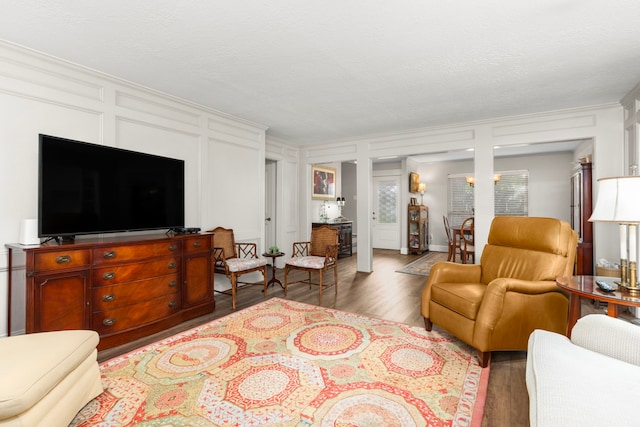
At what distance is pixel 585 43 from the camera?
251 cm

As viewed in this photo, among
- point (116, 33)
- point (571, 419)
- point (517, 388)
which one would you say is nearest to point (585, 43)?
point (517, 388)

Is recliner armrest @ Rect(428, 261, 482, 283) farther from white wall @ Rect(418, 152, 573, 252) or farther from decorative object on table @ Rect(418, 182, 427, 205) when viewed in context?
decorative object on table @ Rect(418, 182, 427, 205)

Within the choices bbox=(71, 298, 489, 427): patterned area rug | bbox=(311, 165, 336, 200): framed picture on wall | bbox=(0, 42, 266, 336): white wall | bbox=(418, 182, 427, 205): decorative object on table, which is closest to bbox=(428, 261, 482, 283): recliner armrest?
bbox=(71, 298, 489, 427): patterned area rug

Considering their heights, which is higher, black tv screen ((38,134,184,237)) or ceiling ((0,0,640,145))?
ceiling ((0,0,640,145))

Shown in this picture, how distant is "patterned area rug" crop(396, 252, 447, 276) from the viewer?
19.1 ft

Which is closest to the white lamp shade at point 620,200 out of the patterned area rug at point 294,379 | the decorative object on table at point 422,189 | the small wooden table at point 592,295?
the small wooden table at point 592,295

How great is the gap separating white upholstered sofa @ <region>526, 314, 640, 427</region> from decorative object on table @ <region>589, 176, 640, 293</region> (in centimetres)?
67

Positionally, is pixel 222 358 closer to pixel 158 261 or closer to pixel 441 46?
pixel 158 261

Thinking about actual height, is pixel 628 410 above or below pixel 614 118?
below

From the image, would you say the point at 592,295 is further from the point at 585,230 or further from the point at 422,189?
the point at 422,189

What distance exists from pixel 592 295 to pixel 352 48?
8.02 ft

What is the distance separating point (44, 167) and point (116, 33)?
1.19 metres

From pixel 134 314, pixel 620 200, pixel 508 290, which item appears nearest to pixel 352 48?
pixel 620 200

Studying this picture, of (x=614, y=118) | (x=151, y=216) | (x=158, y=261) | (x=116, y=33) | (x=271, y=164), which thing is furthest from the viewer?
(x=271, y=164)
